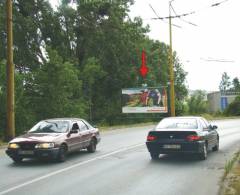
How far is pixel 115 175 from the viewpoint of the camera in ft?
40.0

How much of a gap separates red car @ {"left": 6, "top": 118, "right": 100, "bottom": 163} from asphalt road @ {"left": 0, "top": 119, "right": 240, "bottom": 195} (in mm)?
332

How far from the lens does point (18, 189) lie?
1027cm

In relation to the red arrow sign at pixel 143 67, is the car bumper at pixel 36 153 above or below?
below

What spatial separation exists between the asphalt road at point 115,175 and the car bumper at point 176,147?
0.34 m

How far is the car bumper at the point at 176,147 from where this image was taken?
572 inches

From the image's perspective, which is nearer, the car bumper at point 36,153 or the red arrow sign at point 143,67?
the car bumper at point 36,153

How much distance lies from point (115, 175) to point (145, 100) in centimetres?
3526

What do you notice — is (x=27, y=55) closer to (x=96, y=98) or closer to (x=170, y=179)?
(x=96, y=98)

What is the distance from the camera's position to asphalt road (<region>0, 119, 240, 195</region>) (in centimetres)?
1007

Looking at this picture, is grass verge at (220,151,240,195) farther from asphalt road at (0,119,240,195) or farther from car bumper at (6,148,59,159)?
car bumper at (6,148,59,159)

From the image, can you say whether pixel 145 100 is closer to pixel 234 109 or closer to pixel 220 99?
pixel 234 109

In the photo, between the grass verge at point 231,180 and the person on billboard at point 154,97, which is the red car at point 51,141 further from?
the person on billboard at point 154,97

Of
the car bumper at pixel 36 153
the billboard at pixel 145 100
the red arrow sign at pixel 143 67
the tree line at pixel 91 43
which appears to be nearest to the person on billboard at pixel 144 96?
the billboard at pixel 145 100

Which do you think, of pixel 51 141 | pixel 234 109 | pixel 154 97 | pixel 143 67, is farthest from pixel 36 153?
pixel 234 109
